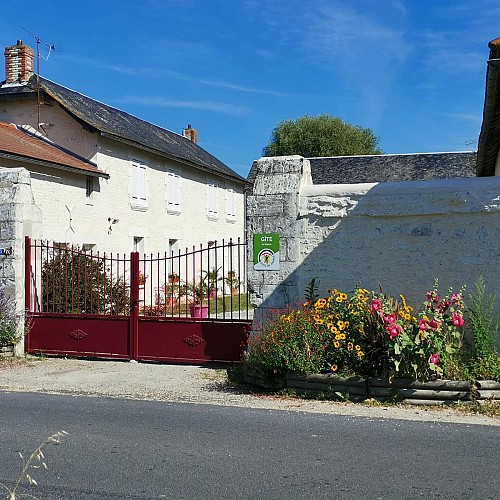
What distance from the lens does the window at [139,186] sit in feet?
72.7

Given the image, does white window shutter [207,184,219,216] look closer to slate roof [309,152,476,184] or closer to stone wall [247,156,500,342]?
slate roof [309,152,476,184]

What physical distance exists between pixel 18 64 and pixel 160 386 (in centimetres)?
1541

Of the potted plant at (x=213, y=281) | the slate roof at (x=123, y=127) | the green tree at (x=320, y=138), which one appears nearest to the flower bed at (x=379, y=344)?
the potted plant at (x=213, y=281)

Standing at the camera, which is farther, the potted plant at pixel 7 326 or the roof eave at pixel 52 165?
the roof eave at pixel 52 165

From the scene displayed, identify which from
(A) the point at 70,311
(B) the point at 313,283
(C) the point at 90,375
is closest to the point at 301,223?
(B) the point at 313,283

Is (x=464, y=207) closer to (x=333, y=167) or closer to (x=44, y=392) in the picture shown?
(x=44, y=392)

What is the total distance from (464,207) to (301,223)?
2.25m

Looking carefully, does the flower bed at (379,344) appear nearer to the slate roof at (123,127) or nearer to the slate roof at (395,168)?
the slate roof at (123,127)

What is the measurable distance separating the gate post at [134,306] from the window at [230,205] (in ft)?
61.5

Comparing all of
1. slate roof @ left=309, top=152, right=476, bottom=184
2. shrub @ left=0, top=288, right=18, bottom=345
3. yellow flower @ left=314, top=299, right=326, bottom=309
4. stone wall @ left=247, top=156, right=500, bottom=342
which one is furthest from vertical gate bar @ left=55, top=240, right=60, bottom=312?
slate roof @ left=309, top=152, right=476, bottom=184

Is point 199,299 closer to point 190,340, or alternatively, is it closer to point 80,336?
point 80,336

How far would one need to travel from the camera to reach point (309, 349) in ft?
27.9

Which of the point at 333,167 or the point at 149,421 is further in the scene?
the point at 333,167

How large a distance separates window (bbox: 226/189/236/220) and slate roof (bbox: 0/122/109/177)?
1068 centimetres
